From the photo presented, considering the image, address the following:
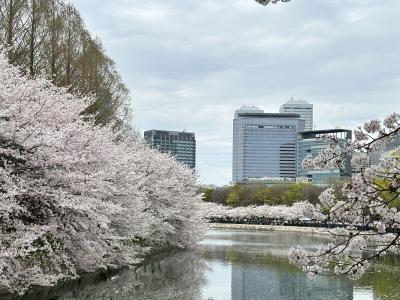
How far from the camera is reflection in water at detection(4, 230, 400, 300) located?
819 inches

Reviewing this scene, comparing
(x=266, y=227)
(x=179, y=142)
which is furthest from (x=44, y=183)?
(x=179, y=142)

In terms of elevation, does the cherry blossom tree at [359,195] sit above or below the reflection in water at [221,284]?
above

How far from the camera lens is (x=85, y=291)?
20.4m

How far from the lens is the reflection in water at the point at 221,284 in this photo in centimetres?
2080

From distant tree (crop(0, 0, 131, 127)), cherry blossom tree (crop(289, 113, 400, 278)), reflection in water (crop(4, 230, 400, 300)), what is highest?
distant tree (crop(0, 0, 131, 127))

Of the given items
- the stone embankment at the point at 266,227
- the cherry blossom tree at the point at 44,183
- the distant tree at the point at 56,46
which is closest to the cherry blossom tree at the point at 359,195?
the cherry blossom tree at the point at 44,183

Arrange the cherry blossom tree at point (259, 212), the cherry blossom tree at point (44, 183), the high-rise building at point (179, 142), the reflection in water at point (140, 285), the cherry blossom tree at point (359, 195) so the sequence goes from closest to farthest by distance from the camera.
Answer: the cherry blossom tree at point (359, 195)
the cherry blossom tree at point (44, 183)
the reflection in water at point (140, 285)
the cherry blossom tree at point (259, 212)
the high-rise building at point (179, 142)

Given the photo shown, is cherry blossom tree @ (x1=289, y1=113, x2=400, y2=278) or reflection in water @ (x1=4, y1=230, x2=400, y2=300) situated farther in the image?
reflection in water @ (x1=4, y1=230, x2=400, y2=300)

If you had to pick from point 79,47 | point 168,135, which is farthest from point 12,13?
point 168,135

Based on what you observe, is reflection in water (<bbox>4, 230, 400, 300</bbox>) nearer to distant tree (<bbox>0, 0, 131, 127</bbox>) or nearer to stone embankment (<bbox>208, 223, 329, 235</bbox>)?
distant tree (<bbox>0, 0, 131, 127</bbox>)

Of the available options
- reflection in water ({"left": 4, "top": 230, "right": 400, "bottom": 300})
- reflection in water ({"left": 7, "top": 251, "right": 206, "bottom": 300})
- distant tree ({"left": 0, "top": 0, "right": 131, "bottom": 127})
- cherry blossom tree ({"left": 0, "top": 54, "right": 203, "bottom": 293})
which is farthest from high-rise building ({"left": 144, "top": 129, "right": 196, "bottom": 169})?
cherry blossom tree ({"left": 0, "top": 54, "right": 203, "bottom": 293})

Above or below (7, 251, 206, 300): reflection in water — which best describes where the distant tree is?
above

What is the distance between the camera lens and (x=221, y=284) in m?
24.5

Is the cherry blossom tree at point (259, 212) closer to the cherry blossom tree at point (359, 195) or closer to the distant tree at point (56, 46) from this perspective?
the distant tree at point (56, 46)
